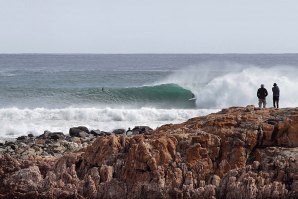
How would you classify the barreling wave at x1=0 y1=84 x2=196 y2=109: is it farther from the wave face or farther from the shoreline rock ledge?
the shoreline rock ledge

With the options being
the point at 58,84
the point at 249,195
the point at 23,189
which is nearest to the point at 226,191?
the point at 249,195

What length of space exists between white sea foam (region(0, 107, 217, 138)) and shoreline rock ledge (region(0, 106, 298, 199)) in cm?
1558

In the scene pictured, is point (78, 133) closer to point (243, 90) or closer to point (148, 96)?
point (243, 90)

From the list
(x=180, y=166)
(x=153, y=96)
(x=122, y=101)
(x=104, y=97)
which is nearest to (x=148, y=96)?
(x=153, y=96)

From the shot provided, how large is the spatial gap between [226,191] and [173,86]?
3730 centimetres

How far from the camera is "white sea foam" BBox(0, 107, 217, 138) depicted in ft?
92.8

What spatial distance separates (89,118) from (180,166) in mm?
19748

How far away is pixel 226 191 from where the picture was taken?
1088cm

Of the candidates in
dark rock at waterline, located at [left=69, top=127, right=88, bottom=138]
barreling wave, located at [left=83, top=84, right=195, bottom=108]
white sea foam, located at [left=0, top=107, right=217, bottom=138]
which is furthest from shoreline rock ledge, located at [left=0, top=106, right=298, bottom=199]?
barreling wave, located at [left=83, top=84, right=195, bottom=108]

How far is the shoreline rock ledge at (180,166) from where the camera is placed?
429 inches

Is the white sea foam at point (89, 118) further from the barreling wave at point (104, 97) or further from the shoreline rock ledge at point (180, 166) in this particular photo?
the shoreline rock ledge at point (180, 166)

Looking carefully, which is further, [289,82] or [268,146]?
[289,82]

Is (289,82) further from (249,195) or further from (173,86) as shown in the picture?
(249,195)

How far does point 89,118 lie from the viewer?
30.7 m
